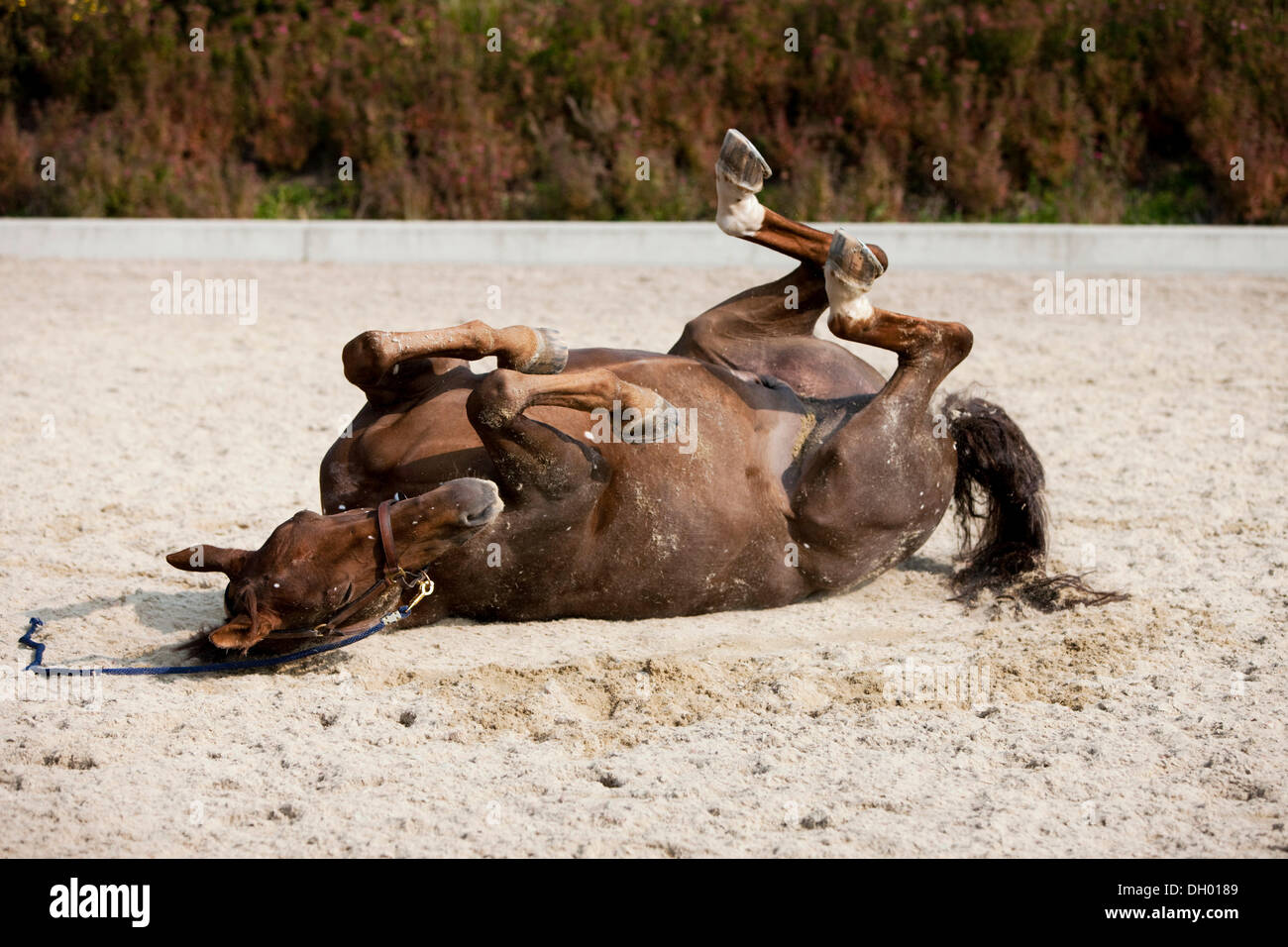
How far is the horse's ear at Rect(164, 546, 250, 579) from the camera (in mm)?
3746

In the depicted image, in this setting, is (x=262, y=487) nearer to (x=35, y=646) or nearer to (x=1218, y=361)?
(x=35, y=646)

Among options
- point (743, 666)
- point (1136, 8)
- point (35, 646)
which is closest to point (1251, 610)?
point (743, 666)

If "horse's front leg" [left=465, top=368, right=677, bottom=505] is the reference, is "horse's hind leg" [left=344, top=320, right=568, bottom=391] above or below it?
above

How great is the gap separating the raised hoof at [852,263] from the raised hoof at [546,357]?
0.92 m

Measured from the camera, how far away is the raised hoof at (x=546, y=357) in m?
4.09

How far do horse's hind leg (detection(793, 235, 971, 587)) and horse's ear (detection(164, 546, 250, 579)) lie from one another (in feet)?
5.53

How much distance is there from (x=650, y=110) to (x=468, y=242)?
238 cm
